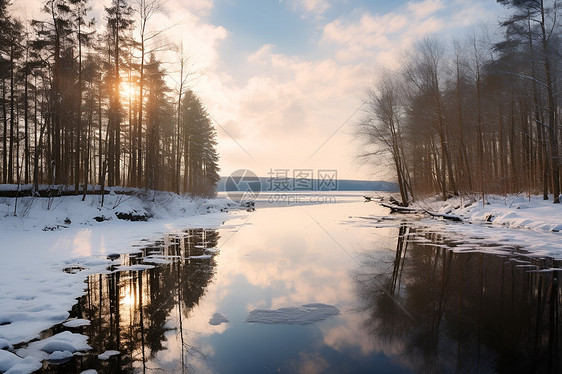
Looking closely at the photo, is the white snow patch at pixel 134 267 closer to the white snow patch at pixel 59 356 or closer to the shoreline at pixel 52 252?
the shoreline at pixel 52 252

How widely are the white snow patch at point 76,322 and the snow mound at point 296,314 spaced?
228cm

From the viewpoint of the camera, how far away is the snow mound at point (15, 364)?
301 cm

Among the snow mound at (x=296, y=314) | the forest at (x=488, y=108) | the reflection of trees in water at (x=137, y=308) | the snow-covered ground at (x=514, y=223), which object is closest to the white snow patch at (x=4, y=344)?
the reflection of trees in water at (x=137, y=308)

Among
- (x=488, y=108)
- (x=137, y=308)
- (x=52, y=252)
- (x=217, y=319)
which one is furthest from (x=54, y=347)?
(x=488, y=108)

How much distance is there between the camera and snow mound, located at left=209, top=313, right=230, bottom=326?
4.33m

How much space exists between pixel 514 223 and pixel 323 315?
48.0 feet

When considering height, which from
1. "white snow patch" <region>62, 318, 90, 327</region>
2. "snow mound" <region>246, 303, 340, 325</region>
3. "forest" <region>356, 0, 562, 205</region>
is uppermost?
"forest" <region>356, 0, 562, 205</region>

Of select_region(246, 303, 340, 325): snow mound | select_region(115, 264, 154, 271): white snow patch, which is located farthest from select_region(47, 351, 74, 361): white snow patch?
select_region(115, 264, 154, 271): white snow patch

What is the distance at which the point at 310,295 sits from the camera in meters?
5.50

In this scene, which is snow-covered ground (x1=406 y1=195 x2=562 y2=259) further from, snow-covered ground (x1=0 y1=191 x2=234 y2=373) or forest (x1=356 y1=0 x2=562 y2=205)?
snow-covered ground (x1=0 y1=191 x2=234 y2=373)

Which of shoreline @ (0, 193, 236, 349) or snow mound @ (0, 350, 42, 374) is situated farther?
shoreline @ (0, 193, 236, 349)

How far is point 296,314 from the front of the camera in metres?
4.68

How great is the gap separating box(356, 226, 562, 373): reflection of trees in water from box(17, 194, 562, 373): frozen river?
2 centimetres

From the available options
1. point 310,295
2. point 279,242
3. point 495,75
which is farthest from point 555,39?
point 310,295
